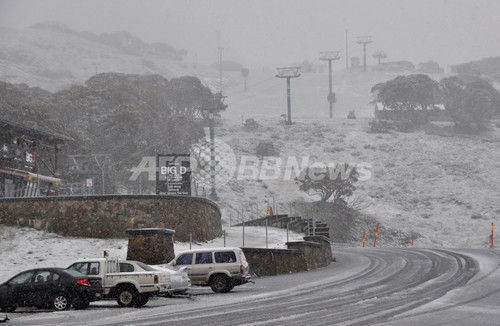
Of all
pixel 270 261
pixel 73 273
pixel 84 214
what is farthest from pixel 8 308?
pixel 270 261

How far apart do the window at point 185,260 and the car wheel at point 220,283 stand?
1.08 m

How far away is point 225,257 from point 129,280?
14.9 ft

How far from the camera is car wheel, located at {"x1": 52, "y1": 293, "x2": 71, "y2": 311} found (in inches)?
725

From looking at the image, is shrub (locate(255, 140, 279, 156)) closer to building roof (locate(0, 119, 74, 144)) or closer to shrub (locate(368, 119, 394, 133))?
shrub (locate(368, 119, 394, 133))

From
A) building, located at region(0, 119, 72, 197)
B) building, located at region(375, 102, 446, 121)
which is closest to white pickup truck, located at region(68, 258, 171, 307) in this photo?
building, located at region(0, 119, 72, 197)

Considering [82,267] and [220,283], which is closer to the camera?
[82,267]

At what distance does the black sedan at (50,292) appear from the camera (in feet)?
60.4

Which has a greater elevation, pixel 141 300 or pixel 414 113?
pixel 414 113

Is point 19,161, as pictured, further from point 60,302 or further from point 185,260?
point 60,302

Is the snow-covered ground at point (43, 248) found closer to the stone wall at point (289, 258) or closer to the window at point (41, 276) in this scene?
the stone wall at point (289, 258)

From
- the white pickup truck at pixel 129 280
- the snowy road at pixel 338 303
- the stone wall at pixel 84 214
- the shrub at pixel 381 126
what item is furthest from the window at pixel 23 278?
the shrub at pixel 381 126

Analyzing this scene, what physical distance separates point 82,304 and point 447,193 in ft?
235

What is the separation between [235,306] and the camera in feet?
57.1

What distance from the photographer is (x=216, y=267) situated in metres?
22.8
